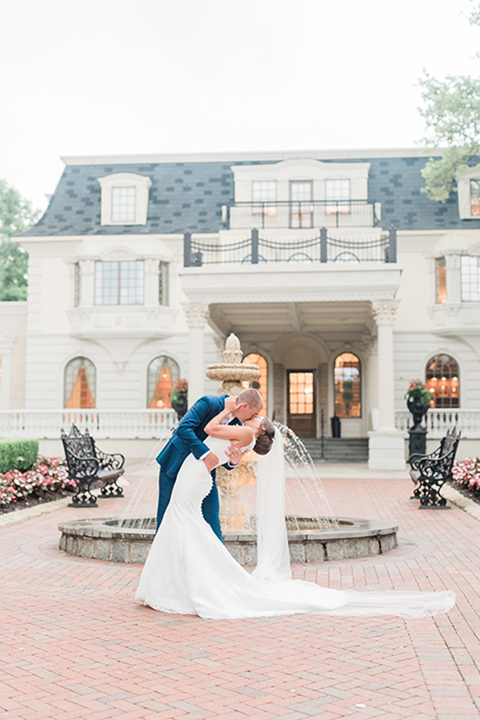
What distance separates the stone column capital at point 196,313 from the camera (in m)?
21.7

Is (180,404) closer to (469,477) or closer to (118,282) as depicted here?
(118,282)

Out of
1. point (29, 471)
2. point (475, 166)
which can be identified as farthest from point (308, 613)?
point (475, 166)

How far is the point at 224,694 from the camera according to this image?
4.09 m

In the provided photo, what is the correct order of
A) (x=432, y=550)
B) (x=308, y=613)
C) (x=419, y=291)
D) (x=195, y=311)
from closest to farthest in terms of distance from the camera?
(x=308, y=613) → (x=432, y=550) → (x=195, y=311) → (x=419, y=291)

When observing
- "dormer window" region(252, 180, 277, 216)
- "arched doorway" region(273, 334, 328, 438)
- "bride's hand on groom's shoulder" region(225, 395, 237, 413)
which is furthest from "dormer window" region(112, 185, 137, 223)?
"bride's hand on groom's shoulder" region(225, 395, 237, 413)

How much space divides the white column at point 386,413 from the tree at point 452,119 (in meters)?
7.75

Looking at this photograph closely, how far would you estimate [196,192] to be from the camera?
96.3 feet

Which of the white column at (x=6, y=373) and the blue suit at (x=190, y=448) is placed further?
the white column at (x=6, y=373)

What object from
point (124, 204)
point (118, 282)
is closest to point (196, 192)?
point (124, 204)

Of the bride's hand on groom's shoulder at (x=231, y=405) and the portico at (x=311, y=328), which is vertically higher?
the portico at (x=311, y=328)

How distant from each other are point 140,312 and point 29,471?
1351cm

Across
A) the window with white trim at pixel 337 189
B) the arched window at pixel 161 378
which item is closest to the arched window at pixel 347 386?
the window with white trim at pixel 337 189

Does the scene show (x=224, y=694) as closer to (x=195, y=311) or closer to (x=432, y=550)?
(x=432, y=550)

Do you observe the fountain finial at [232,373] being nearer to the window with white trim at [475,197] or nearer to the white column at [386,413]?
the white column at [386,413]
